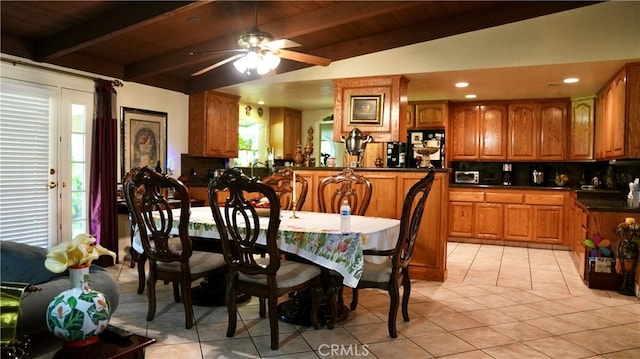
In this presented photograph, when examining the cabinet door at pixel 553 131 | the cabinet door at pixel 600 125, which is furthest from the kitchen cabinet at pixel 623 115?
the cabinet door at pixel 553 131

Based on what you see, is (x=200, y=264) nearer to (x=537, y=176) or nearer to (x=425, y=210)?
(x=425, y=210)

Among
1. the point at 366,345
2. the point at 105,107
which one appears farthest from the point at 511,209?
the point at 105,107

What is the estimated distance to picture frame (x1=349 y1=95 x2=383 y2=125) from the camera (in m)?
4.91

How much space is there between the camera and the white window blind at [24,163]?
397 centimetres

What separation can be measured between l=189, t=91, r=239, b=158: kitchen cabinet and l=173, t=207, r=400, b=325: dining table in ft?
9.61

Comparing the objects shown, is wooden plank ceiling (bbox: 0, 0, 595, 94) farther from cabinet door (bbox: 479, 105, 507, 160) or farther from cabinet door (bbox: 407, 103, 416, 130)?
cabinet door (bbox: 479, 105, 507, 160)

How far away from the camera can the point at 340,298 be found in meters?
3.32

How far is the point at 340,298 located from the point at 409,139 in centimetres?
403

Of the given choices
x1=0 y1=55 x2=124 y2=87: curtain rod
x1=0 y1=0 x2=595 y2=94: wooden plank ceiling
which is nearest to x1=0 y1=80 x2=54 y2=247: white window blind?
x1=0 y1=55 x2=124 y2=87: curtain rod

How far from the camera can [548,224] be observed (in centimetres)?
606

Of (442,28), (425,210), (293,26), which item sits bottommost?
(425,210)

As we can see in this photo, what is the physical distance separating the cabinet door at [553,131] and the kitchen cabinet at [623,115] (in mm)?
1140

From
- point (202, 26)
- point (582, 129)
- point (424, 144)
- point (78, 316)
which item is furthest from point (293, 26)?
point (582, 129)

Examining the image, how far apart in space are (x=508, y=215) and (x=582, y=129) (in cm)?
158
